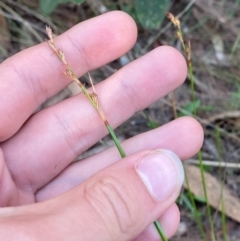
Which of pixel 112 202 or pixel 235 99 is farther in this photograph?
pixel 235 99

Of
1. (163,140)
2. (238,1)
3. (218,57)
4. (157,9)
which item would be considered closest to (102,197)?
(163,140)

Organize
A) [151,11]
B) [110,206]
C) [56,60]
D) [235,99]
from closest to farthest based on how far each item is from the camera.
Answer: [110,206]
[56,60]
[151,11]
[235,99]

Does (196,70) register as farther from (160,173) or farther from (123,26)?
(160,173)

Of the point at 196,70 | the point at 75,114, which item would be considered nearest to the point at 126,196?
the point at 75,114

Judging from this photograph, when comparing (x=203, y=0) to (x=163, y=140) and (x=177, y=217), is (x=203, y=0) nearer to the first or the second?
(x=163, y=140)

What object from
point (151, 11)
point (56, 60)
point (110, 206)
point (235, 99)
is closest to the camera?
point (110, 206)

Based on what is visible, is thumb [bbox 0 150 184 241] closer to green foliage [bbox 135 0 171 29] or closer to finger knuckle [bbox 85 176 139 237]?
finger knuckle [bbox 85 176 139 237]

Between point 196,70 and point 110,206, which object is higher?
point 110,206

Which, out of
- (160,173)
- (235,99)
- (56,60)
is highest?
(56,60)
